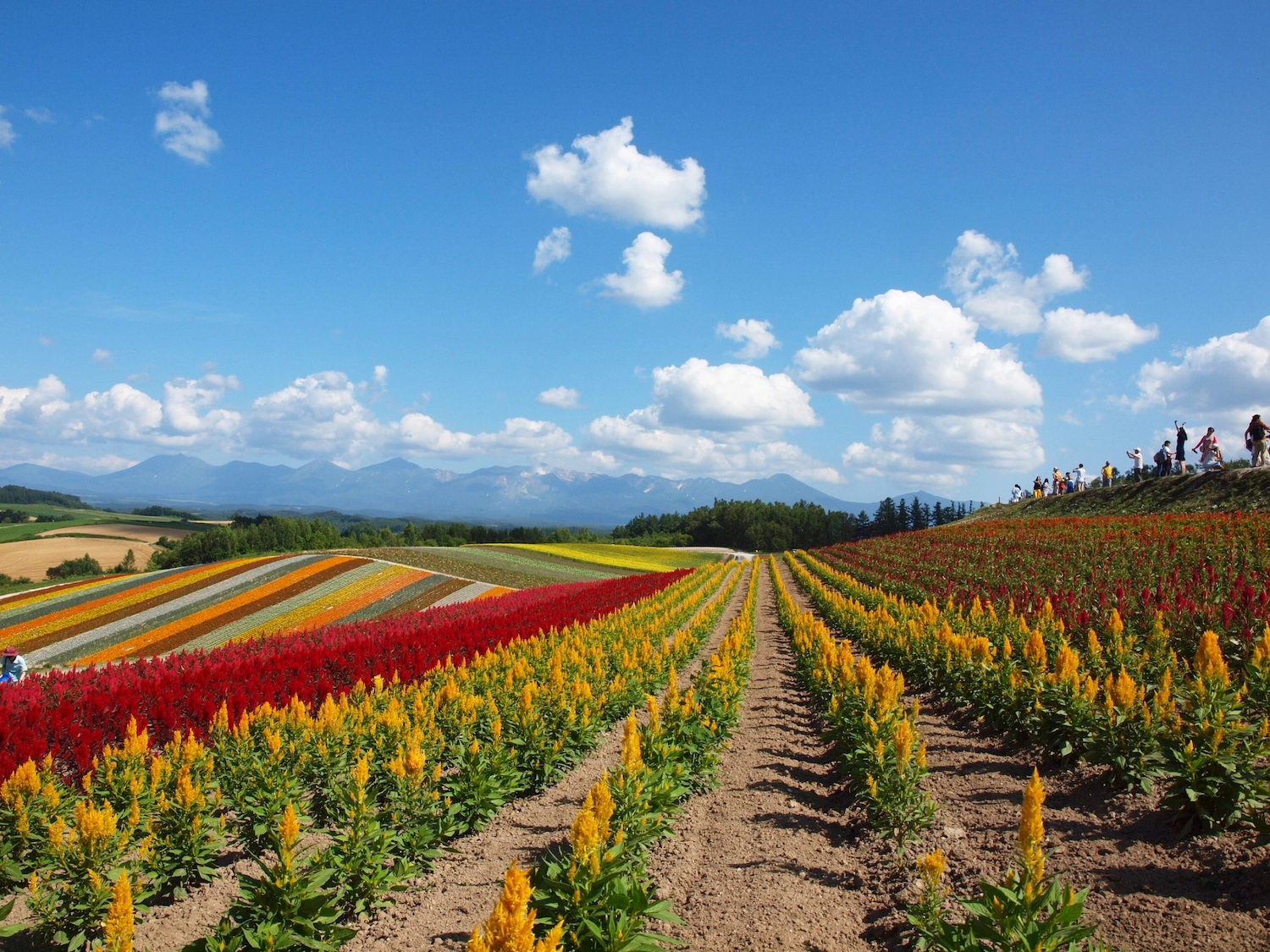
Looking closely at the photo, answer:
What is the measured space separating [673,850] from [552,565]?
44516mm

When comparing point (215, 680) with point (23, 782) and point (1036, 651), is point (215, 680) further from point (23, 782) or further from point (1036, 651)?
point (1036, 651)

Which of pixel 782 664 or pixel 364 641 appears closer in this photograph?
pixel 364 641

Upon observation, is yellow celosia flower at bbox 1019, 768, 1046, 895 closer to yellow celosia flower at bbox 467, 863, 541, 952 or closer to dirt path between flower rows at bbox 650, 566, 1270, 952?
dirt path between flower rows at bbox 650, 566, 1270, 952

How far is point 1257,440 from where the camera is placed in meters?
27.1

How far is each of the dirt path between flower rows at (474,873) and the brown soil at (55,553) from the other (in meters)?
63.2

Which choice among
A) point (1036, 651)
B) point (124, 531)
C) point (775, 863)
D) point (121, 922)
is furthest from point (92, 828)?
point (124, 531)

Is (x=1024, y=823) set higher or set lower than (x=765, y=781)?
higher

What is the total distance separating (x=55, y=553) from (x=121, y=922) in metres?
74.8

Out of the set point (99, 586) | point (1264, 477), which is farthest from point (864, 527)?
point (99, 586)

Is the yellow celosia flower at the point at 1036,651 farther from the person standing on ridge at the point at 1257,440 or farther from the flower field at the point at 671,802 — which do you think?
the person standing on ridge at the point at 1257,440

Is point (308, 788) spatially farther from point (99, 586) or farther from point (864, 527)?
point (864, 527)

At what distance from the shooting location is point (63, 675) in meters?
11.1

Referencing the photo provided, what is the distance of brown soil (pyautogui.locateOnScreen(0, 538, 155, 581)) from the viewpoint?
54375 millimetres

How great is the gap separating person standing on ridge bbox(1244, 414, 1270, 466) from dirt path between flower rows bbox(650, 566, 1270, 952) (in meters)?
27.6
